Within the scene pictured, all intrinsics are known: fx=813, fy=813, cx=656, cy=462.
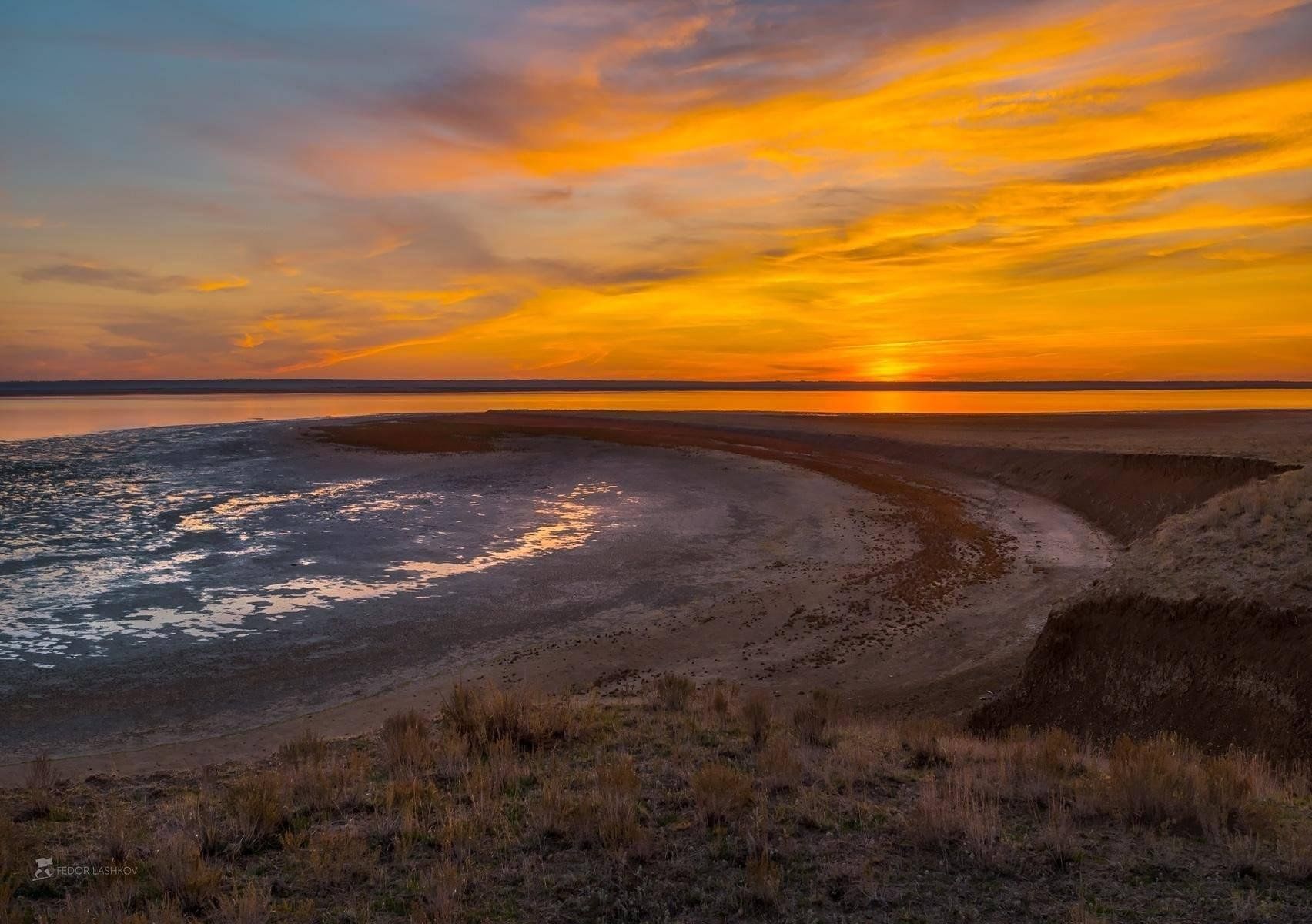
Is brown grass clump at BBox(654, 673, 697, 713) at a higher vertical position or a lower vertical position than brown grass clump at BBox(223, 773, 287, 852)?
lower

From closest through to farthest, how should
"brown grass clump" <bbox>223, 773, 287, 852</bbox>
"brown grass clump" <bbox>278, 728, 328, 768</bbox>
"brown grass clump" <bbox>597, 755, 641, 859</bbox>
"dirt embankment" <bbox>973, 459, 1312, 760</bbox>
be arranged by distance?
"brown grass clump" <bbox>597, 755, 641, 859</bbox> → "brown grass clump" <bbox>223, 773, 287, 852</bbox> → "brown grass clump" <bbox>278, 728, 328, 768</bbox> → "dirt embankment" <bbox>973, 459, 1312, 760</bbox>

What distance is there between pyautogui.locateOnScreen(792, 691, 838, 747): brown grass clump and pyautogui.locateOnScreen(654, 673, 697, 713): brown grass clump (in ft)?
5.07

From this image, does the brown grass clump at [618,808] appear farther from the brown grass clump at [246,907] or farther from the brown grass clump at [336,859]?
the brown grass clump at [246,907]

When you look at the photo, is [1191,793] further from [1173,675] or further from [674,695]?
[674,695]

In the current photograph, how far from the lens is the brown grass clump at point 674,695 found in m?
10.9

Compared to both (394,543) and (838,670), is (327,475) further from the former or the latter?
(838,670)

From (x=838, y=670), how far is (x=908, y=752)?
5695 mm

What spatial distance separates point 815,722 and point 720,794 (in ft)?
8.96

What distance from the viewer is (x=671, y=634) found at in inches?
652

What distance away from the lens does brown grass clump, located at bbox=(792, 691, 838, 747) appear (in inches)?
358

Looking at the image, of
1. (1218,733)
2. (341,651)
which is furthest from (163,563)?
(1218,733)

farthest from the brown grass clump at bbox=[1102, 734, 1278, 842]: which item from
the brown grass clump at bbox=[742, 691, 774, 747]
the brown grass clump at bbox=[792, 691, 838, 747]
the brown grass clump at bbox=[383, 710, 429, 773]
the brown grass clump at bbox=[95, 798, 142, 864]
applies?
the brown grass clump at bbox=[95, 798, 142, 864]

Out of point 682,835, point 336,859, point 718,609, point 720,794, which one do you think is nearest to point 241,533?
point 718,609

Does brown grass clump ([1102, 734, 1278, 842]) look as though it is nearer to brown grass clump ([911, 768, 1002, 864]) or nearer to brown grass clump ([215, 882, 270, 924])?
brown grass clump ([911, 768, 1002, 864])
